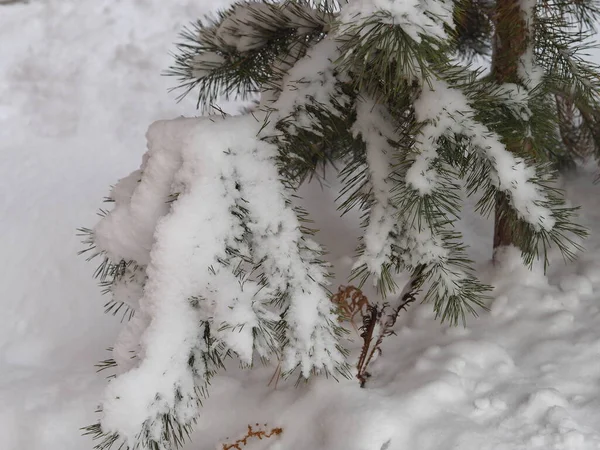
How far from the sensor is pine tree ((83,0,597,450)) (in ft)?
2.59

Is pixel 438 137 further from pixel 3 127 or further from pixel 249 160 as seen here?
pixel 3 127

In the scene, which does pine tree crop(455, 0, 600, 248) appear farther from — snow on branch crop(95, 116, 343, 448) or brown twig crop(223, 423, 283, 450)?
brown twig crop(223, 423, 283, 450)

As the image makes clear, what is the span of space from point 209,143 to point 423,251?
15.4 inches

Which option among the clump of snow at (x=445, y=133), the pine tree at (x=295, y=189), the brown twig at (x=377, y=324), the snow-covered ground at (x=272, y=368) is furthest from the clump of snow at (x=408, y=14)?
the snow-covered ground at (x=272, y=368)

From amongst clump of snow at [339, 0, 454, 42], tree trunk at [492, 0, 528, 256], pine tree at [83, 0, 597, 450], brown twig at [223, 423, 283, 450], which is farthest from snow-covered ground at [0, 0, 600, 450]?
clump of snow at [339, 0, 454, 42]

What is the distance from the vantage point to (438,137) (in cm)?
86

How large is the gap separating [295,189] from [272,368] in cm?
46

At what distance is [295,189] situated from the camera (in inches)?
35.8

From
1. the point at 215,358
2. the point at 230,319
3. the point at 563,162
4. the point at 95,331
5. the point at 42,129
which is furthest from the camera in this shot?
the point at 42,129

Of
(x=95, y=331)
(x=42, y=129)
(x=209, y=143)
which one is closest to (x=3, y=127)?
(x=42, y=129)

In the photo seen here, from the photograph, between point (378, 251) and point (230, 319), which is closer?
point (230, 319)

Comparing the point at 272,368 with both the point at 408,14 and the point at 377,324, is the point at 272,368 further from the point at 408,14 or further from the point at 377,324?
the point at 408,14

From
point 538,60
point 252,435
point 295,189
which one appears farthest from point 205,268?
point 538,60

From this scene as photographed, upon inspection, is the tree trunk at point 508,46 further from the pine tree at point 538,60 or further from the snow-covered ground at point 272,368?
the snow-covered ground at point 272,368
